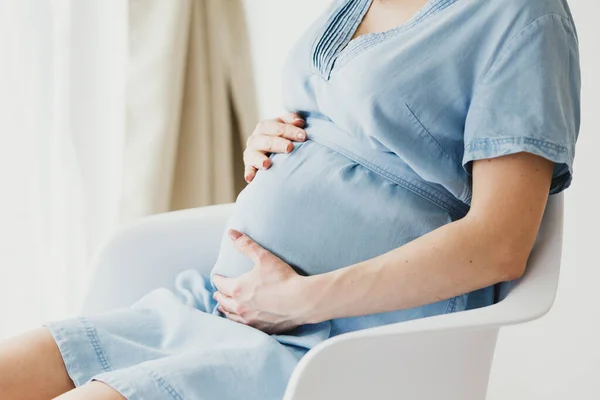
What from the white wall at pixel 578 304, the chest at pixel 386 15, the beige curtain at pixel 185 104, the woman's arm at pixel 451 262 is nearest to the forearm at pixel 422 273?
the woman's arm at pixel 451 262

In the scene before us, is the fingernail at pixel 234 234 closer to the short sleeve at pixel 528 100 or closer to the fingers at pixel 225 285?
the fingers at pixel 225 285

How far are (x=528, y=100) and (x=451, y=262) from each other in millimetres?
213

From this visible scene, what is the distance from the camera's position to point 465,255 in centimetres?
99

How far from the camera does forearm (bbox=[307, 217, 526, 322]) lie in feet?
3.24

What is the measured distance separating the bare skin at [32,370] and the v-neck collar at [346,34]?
54cm

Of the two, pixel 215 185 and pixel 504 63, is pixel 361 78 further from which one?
pixel 215 185

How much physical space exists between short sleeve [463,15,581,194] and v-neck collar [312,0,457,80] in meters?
0.15

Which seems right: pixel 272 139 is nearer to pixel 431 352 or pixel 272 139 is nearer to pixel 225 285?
pixel 225 285

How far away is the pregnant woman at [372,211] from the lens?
0.98m

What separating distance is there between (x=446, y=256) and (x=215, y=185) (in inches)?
49.2

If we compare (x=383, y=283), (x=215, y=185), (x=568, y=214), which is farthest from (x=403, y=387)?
(x=215, y=185)

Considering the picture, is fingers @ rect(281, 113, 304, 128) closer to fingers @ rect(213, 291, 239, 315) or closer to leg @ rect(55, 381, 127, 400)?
fingers @ rect(213, 291, 239, 315)

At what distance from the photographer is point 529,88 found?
973mm

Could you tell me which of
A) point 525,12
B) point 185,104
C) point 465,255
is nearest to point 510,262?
point 465,255
